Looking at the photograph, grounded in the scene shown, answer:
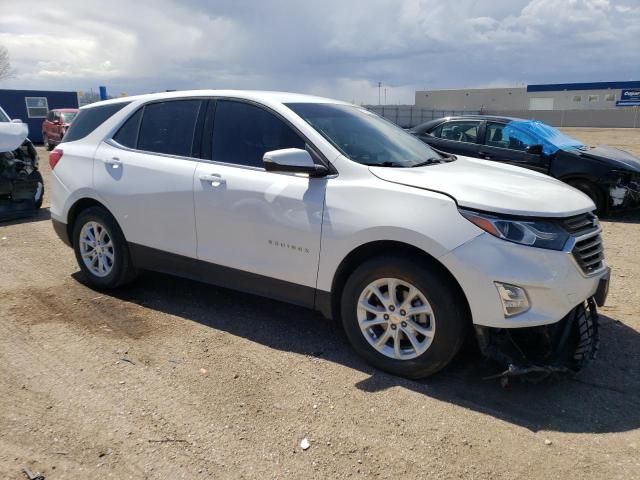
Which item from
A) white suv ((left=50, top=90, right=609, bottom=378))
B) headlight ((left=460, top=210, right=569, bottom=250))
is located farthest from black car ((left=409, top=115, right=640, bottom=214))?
headlight ((left=460, top=210, right=569, bottom=250))

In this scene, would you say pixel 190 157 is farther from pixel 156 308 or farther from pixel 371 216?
pixel 371 216

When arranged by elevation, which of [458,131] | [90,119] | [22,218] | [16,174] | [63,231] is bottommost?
[22,218]

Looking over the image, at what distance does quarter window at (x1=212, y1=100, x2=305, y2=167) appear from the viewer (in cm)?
391

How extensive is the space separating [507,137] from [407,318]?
20.6 feet

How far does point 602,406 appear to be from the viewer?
3205 mm

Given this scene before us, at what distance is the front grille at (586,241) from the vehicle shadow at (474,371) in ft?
2.64

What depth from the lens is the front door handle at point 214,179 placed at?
157 inches

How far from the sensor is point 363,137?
4.01 metres

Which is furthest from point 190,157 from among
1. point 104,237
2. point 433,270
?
point 433,270

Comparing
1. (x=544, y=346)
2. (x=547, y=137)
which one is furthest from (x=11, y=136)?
(x=547, y=137)

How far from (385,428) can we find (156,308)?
2.54 meters

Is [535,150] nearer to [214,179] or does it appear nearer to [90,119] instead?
[214,179]

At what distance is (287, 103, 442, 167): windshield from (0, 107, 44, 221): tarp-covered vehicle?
6099 mm

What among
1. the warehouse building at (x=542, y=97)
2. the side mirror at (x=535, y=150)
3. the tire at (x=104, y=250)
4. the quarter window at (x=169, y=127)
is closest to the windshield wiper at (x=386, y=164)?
the quarter window at (x=169, y=127)
